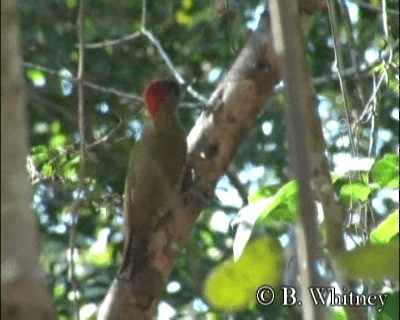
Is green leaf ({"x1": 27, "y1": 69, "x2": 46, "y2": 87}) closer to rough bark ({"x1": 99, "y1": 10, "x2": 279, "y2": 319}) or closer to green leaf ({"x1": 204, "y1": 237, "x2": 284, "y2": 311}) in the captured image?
rough bark ({"x1": 99, "y1": 10, "x2": 279, "y2": 319})

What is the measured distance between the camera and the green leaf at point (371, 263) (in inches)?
32.7

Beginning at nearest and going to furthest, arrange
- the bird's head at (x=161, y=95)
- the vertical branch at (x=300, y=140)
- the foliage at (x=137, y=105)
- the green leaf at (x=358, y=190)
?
the vertical branch at (x=300, y=140) < the green leaf at (x=358, y=190) < the bird's head at (x=161, y=95) < the foliage at (x=137, y=105)

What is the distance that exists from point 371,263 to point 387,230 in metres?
0.57

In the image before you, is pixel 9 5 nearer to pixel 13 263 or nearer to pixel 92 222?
pixel 13 263

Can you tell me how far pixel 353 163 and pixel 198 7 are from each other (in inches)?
113

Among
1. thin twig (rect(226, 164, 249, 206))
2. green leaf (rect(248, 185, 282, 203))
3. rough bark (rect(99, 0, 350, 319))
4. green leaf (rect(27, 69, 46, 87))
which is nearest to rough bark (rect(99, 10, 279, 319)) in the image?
rough bark (rect(99, 0, 350, 319))

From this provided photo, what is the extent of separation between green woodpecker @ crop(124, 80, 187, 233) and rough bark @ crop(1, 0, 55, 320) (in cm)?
174

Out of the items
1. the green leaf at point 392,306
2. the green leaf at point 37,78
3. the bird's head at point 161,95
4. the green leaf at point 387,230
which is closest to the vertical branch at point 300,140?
the green leaf at point 392,306

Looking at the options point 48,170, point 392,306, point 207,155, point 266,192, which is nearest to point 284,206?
point 266,192

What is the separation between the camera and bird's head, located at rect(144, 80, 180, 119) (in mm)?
3213

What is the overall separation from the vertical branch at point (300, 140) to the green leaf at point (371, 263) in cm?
6

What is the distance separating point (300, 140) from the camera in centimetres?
72

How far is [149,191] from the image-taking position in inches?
120

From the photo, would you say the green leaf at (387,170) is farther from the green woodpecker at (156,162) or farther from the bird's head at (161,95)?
the bird's head at (161,95)
